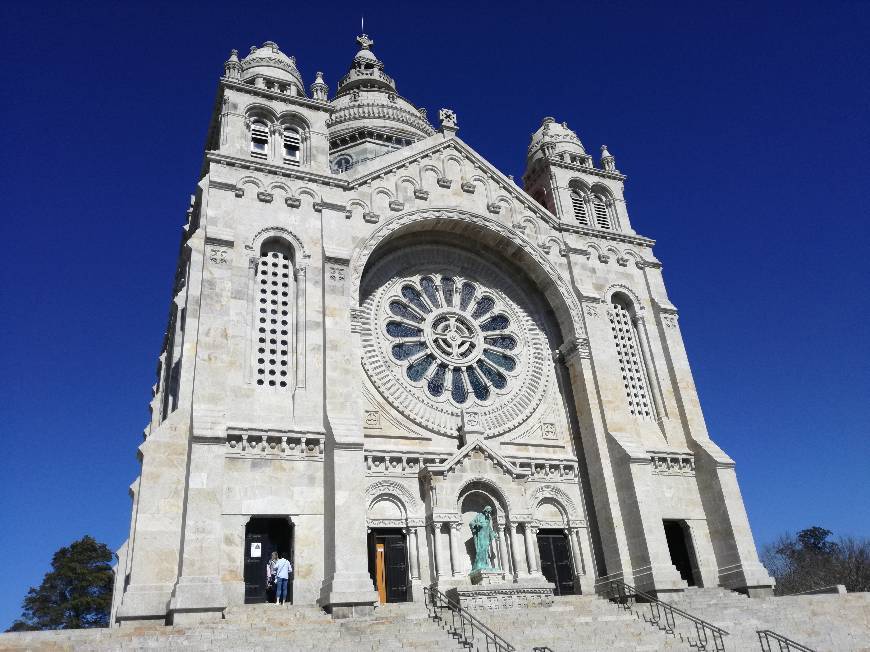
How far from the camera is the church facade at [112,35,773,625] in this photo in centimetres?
1811

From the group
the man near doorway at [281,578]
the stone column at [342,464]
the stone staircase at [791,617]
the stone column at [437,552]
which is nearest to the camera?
the stone column at [342,464]

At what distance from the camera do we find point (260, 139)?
998 inches

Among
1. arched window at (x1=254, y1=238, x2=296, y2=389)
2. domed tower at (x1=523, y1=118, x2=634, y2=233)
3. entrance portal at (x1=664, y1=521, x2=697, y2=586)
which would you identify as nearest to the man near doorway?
arched window at (x1=254, y1=238, x2=296, y2=389)

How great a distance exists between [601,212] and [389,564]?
18.4m

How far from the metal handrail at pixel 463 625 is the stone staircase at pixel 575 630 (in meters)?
0.48

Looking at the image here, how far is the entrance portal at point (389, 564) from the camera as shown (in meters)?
20.1

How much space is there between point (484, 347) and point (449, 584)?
907 centimetres

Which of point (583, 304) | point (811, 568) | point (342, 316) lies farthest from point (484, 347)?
point (811, 568)

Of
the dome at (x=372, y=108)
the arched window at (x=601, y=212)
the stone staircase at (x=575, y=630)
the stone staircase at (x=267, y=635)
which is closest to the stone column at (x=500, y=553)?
the stone staircase at (x=575, y=630)

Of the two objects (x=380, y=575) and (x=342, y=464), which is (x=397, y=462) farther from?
(x=380, y=575)

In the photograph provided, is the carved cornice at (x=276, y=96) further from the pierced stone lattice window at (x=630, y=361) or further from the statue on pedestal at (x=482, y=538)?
the statue on pedestal at (x=482, y=538)

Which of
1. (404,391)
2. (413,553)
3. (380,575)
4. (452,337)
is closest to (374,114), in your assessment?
(452,337)

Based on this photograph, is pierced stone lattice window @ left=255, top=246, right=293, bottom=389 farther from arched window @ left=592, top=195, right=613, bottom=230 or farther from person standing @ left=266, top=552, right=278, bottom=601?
arched window @ left=592, top=195, right=613, bottom=230

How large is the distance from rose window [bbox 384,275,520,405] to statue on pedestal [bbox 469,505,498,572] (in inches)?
199
